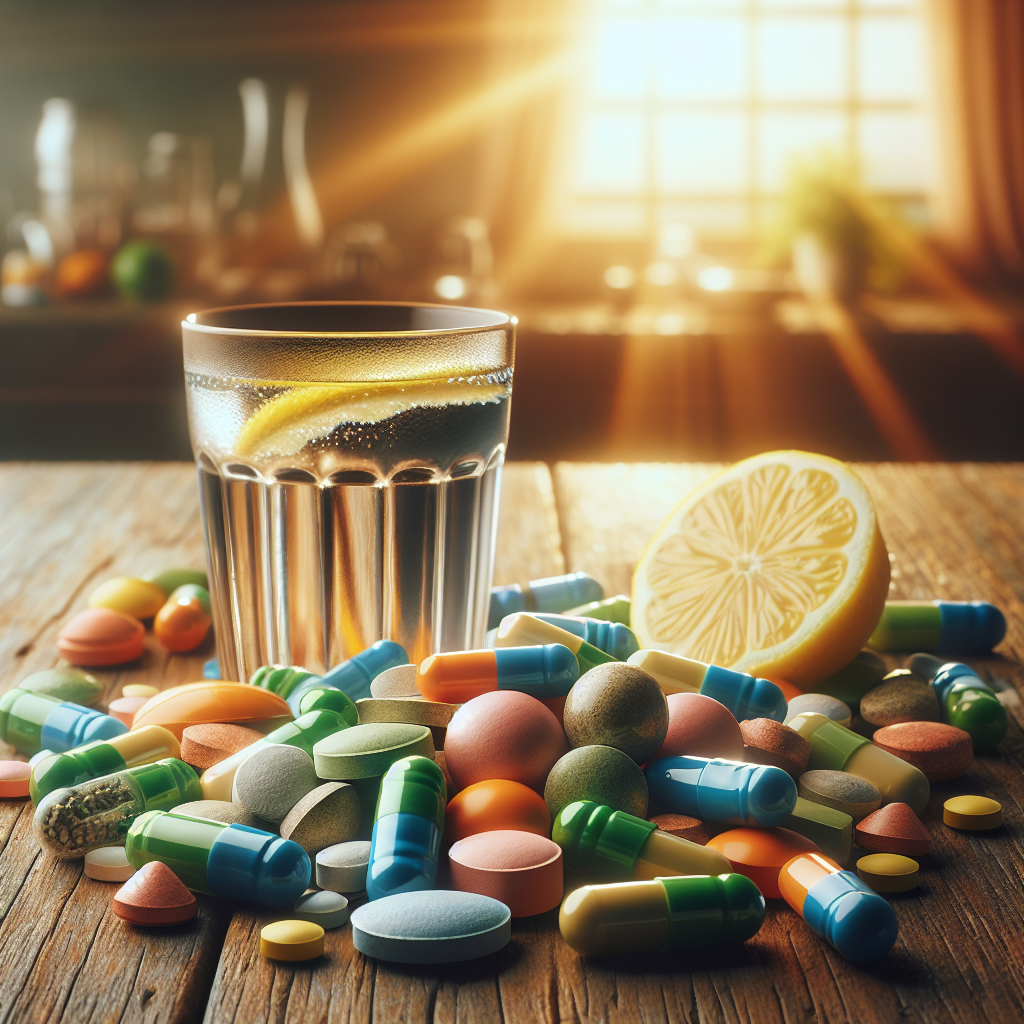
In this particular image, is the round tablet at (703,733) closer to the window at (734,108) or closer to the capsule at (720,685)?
the capsule at (720,685)

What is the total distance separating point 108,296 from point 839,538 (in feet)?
11.2

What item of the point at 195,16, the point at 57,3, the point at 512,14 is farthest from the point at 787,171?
the point at 57,3

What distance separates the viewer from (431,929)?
0.51 metres

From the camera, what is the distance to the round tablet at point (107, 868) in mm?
592

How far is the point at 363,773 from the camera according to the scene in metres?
0.63

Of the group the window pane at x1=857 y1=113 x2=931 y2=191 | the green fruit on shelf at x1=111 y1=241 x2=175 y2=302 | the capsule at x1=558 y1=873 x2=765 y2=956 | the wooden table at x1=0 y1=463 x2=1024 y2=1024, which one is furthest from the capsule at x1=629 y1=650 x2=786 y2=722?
the window pane at x1=857 y1=113 x2=931 y2=191

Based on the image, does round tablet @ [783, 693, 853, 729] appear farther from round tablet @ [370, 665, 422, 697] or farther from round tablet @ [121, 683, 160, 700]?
round tablet @ [121, 683, 160, 700]

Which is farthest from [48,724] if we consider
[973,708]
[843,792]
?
[973,708]

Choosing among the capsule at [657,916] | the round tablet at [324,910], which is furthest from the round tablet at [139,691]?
the capsule at [657,916]

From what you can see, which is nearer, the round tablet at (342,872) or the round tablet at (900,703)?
the round tablet at (342,872)

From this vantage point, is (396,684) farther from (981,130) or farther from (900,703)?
(981,130)

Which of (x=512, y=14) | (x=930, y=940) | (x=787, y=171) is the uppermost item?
(x=512, y=14)

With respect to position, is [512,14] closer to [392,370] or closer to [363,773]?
[392,370]

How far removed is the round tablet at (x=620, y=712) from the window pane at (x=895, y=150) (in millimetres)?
4187
